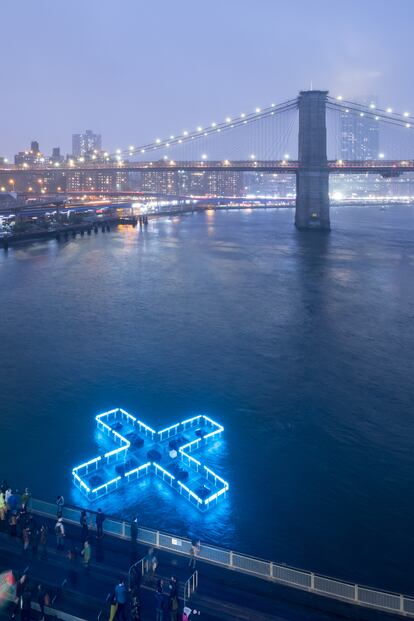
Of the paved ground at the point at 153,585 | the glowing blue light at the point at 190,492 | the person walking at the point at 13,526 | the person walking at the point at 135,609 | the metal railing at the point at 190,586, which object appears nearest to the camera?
the person walking at the point at 135,609

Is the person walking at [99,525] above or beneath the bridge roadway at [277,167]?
beneath

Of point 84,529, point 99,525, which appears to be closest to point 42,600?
point 84,529

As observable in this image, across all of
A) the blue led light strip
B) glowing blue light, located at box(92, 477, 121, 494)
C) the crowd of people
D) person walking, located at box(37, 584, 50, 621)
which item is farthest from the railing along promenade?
the blue led light strip

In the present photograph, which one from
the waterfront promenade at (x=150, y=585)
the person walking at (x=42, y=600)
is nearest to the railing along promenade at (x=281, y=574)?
the waterfront promenade at (x=150, y=585)

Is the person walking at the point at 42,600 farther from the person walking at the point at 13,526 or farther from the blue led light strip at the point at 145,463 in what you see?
the blue led light strip at the point at 145,463

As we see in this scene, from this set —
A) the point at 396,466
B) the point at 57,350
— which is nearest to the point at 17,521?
the point at 396,466

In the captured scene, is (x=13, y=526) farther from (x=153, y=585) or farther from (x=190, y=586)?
(x=190, y=586)

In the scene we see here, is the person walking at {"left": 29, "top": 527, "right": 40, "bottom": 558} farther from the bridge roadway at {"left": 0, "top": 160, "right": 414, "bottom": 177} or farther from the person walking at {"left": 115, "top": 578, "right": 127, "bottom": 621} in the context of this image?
the bridge roadway at {"left": 0, "top": 160, "right": 414, "bottom": 177}
